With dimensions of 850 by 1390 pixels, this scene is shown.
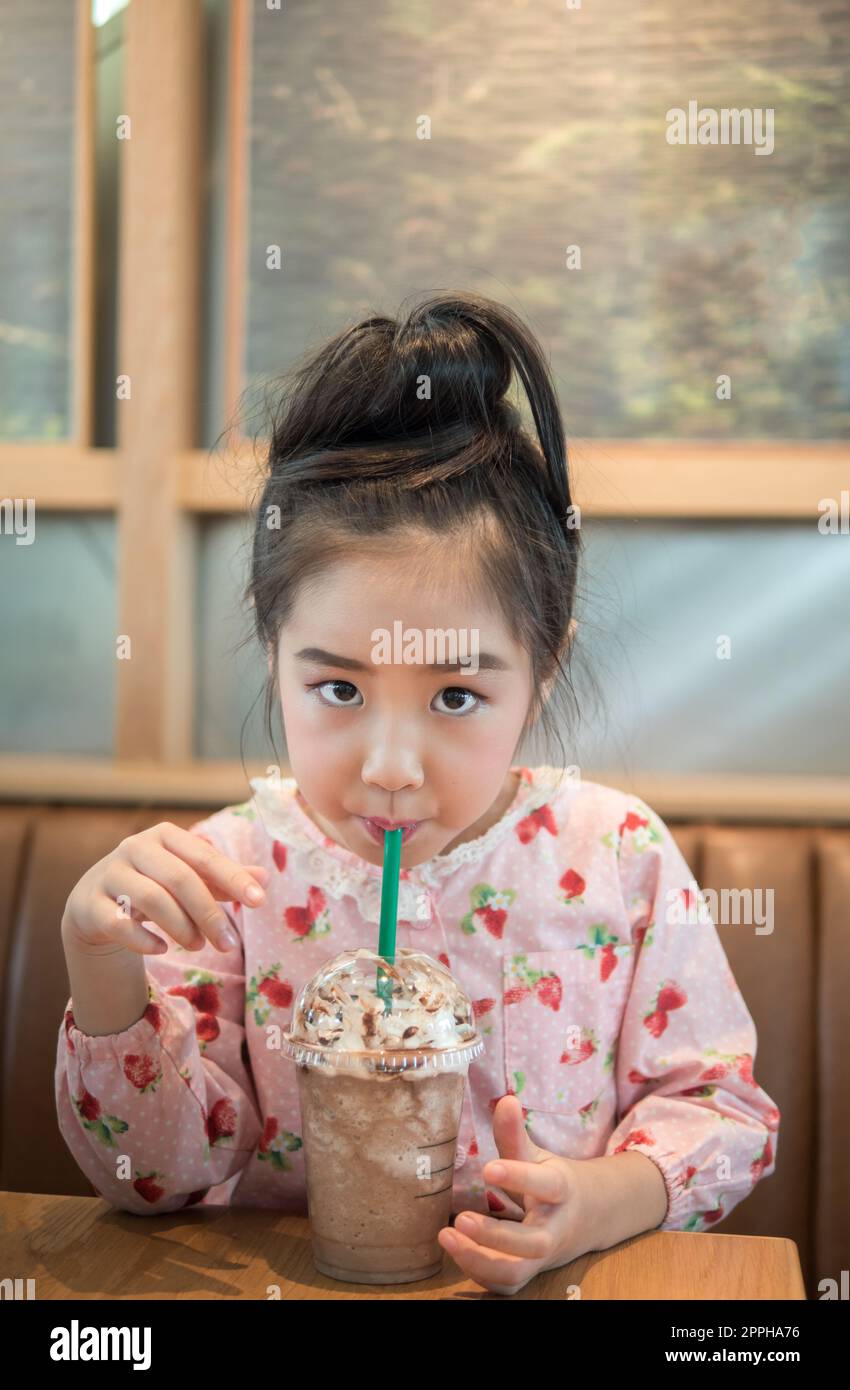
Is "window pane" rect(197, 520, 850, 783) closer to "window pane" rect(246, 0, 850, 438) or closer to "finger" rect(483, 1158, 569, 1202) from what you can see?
"window pane" rect(246, 0, 850, 438)

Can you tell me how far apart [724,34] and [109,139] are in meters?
0.84

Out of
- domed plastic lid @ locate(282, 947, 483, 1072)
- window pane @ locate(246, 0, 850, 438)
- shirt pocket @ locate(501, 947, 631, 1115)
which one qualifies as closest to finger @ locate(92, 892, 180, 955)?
domed plastic lid @ locate(282, 947, 483, 1072)

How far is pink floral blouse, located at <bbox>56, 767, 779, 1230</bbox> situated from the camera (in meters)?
1.09

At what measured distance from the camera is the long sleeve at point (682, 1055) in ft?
3.33

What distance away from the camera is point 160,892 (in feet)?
2.75

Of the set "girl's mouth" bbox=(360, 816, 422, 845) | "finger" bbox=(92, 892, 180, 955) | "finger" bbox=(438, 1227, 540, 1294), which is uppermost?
"girl's mouth" bbox=(360, 816, 422, 845)

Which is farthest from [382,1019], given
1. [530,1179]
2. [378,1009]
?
[530,1179]

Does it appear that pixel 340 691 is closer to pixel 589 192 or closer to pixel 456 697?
pixel 456 697

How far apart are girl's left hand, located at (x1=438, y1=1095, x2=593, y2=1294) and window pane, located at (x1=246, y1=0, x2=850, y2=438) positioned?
1.17 meters

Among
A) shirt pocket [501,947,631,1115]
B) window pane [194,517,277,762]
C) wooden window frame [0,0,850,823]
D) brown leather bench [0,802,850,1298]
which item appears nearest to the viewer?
shirt pocket [501,947,631,1115]

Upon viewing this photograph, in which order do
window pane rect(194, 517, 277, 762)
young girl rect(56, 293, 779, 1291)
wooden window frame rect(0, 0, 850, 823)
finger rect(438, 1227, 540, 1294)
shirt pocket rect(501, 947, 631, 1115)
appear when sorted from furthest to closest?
window pane rect(194, 517, 277, 762) < wooden window frame rect(0, 0, 850, 823) < shirt pocket rect(501, 947, 631, 1115) < young girl rect(56, 293, 779, 1291) < finger rect(438, 1227, 540, 1294)

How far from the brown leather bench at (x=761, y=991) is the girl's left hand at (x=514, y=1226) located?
0.61 m

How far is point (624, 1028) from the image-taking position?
114 cm
